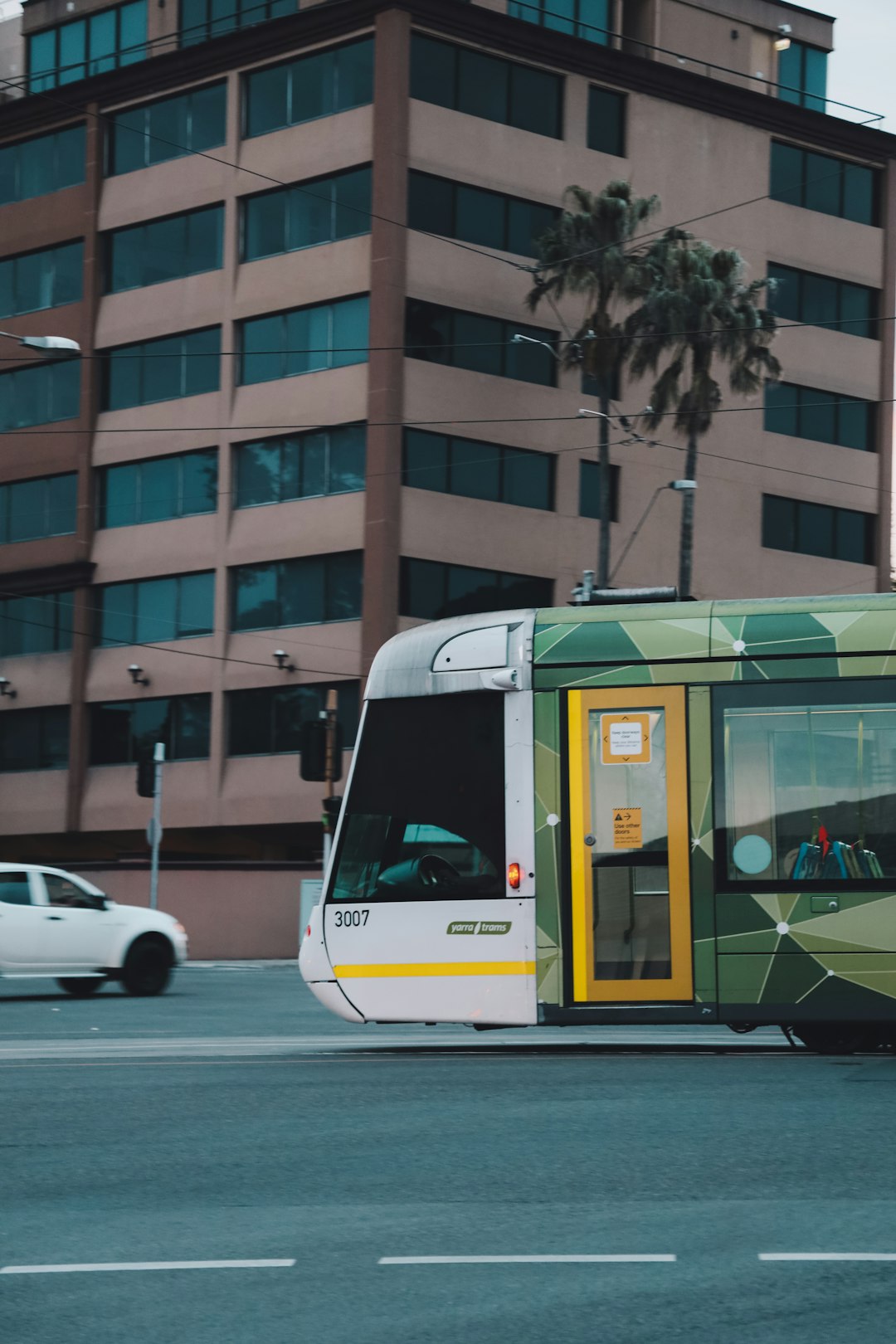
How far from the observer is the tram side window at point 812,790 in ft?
41.8

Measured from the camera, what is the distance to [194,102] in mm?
47219

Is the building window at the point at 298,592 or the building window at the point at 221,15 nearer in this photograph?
the building window at the point at 298,592

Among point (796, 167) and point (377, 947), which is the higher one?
point (796, 167)

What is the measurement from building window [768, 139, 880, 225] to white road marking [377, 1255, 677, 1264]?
46419mm

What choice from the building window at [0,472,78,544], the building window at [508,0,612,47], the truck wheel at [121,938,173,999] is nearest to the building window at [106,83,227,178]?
the building window at [508,0,612,47]

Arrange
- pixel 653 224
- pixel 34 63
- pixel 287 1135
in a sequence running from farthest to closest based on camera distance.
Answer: pixel 34 63 → pixel 653 224 → pixel 287 1135

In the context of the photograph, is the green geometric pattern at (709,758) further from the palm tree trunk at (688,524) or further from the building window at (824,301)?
the building window at (824,301)

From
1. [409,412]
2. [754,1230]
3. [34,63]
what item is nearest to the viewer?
[754,1230]

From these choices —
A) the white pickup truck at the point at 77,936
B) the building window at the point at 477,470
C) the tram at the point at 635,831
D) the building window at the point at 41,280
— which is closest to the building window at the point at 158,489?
the building window at the point at 41,280

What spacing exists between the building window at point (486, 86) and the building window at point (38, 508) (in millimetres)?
13499

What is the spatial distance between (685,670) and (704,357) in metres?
31.6

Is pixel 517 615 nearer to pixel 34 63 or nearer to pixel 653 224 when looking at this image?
pixel 653 224

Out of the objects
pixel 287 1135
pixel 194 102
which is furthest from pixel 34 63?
pixel 287 1135

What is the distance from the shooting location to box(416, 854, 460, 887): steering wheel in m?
13.2
